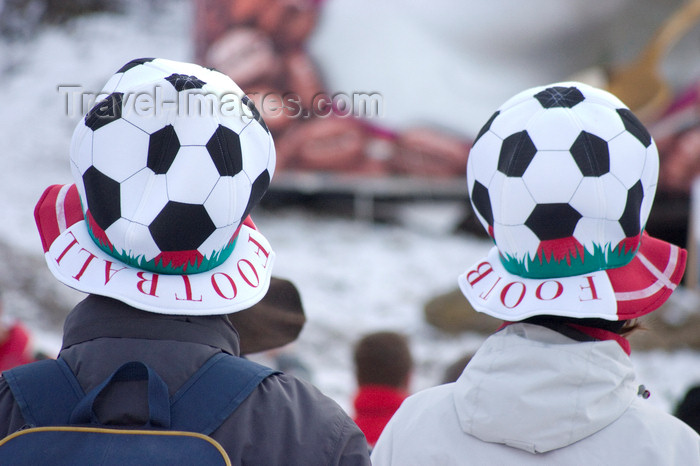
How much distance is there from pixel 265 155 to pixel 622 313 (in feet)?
2.44

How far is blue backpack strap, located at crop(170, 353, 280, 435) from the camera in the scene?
117 centimetres

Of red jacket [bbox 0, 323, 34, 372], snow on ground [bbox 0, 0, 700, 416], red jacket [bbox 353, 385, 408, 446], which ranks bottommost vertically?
snow on ground [bbox 0, 0, 700, 416]

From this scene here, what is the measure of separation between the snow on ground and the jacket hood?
19.1 ft

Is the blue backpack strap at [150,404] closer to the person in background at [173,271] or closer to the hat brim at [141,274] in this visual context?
the person in background at [173,271]

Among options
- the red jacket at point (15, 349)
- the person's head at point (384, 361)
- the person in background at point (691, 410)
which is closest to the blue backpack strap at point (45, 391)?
the person's head at point (384, 361)

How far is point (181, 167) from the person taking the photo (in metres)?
1.27

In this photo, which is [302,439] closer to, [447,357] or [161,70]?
[161,70]

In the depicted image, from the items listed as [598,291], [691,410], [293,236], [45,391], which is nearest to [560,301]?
[598,291]

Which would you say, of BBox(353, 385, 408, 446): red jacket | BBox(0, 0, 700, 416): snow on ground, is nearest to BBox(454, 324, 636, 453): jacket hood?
BBox(353, 385, 408, 446): red jacket

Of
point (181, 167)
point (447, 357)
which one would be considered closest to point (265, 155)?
point (181, 167)

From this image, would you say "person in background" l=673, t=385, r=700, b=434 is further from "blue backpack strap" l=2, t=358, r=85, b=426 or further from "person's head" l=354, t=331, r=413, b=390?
"blue backpack strap" l=2, t=358, r=85, b=426

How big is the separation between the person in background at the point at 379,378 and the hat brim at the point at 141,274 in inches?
66.4

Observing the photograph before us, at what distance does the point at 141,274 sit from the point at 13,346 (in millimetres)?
2983

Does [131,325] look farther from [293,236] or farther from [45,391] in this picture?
[293,236]
